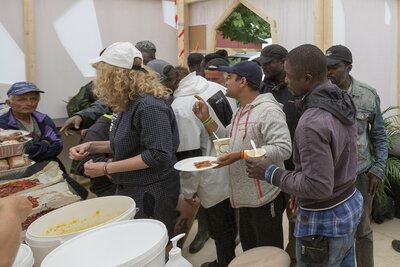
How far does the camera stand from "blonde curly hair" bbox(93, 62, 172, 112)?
2020mm

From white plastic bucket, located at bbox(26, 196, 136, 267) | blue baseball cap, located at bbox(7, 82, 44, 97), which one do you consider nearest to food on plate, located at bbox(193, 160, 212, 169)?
white plastic bucket, located at bbox(26, 196, 136, 267)

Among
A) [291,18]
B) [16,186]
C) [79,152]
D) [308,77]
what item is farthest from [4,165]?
[291,18]

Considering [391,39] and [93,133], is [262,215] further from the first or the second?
[391,39]

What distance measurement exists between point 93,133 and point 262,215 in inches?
51.8

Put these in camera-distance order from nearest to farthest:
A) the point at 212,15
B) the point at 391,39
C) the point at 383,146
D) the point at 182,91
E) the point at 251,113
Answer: the point at 251,113, the point at 383,146, the point at 182,91, the point at 391,39, the point at 212,15

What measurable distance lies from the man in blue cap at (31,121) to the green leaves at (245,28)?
551cm

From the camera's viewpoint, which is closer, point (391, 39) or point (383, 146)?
point (383, 146)

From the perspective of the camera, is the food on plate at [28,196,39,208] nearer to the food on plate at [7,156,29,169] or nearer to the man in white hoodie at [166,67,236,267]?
the food on plate at [7,156,29,169]

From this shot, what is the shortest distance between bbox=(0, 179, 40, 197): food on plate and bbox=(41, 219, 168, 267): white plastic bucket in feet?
2.60

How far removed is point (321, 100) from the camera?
1589mm

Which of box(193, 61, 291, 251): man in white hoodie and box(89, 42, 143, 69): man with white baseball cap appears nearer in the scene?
box(89, 42, 143, 69): man with white baseball cap

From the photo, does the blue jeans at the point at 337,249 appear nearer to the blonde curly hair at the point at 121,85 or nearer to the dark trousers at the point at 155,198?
the dark trousers at the point at 155,198

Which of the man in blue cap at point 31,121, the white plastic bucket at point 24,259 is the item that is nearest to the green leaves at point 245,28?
the man in blue cap at point 31,121

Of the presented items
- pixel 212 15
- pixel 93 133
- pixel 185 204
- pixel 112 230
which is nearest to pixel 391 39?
pixel 212 15
